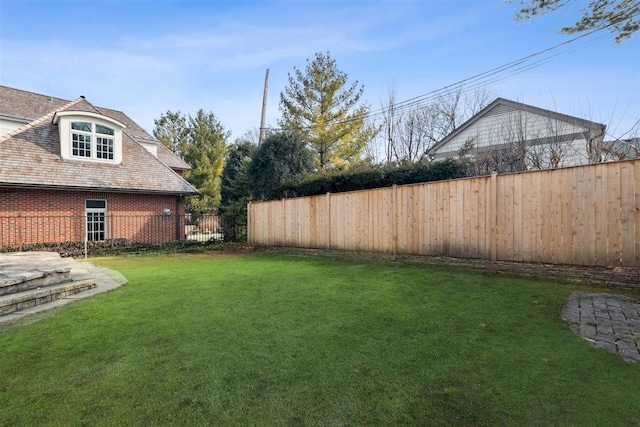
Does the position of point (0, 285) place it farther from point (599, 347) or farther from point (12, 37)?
point (12, 37)

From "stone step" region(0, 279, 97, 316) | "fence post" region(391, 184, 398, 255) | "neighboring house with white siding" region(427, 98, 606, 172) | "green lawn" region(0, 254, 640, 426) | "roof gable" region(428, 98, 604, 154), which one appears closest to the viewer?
"green lawn" region(0, 254, 640, 426)

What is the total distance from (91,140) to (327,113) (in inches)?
447

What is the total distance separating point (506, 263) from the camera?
18.9ft

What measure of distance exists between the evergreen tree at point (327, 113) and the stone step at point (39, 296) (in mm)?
13325

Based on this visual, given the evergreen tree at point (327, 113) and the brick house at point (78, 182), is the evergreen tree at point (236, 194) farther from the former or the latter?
the evergreen tree at point (327, 113)

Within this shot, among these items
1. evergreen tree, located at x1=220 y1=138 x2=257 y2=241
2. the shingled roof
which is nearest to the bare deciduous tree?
evergreen tree, located at x1=220 y1=138 x2=257 y2=241

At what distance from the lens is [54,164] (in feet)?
40.8

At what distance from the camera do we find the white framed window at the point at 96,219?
511 inches

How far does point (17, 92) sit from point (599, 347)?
79.3 feet

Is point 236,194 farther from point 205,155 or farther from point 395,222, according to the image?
point 395,222

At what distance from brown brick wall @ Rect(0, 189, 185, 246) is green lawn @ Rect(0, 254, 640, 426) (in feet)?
34.0

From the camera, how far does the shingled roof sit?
11594mm

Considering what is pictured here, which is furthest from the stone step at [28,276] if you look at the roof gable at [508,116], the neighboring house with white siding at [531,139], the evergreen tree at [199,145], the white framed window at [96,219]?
the evergreen tree at [199,145]

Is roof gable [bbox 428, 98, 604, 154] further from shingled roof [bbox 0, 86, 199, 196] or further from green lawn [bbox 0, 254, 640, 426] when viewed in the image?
shingled roof [bbox 0, 86, 199, 196]
